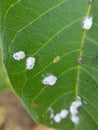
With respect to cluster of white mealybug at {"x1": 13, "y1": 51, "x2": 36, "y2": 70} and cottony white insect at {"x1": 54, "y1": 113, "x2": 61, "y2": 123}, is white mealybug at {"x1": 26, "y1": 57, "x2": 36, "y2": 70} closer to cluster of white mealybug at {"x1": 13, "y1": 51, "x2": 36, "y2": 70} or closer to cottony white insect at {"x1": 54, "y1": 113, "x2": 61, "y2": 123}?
cluster of white mealybug at {"x1": 13, "y1": 51, "x2": 36, "y2": 70}

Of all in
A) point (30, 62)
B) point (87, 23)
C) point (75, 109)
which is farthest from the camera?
point (75, 109)

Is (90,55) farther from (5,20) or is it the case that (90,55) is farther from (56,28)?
(5,20)

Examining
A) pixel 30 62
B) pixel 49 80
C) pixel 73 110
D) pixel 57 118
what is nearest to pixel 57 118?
pixel 57 118

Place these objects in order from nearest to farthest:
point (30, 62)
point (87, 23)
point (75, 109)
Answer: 1. point (87, 23)
2. point (30, 62)
3. point (75, 109)

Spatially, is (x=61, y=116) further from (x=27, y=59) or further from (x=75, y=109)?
(x=27, y=59)

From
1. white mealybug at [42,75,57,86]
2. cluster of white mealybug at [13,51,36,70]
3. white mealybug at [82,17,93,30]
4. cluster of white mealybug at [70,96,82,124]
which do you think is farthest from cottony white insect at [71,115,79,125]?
white mealybug at [82,17,93,30]

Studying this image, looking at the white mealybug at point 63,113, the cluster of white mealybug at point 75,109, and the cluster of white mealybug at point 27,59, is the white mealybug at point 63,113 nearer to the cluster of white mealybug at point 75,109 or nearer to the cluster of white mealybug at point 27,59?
the cluster of white mealybug at point 75,109
